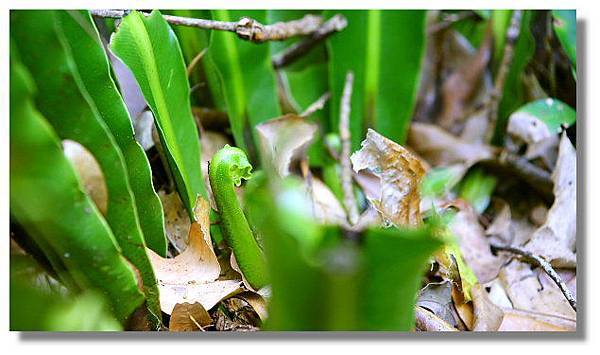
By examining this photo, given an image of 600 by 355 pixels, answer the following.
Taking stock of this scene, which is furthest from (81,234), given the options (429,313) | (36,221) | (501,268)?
(501,268)

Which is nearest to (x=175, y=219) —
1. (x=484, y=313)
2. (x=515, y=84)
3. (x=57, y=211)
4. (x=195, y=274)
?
(x=195, y=274)

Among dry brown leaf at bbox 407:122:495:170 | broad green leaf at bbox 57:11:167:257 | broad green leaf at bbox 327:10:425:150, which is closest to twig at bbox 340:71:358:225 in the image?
broad green leaf at bbox 327:10:425:150

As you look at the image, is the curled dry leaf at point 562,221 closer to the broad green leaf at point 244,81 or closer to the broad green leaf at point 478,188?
the broad green leaf at point 478,188

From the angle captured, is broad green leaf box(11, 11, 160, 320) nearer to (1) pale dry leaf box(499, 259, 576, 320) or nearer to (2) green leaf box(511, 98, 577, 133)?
(1) pale dry leaf box(499, 259, 576, 320)

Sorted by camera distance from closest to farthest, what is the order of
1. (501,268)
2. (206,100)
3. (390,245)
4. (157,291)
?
(390,245) < (157,291) < (501,268) < (206,100)

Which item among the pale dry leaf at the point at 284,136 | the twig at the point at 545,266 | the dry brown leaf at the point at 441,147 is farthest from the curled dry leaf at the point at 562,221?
the pale dry leaf at the point at 284,136

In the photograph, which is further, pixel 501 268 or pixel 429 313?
pixel 501 268
